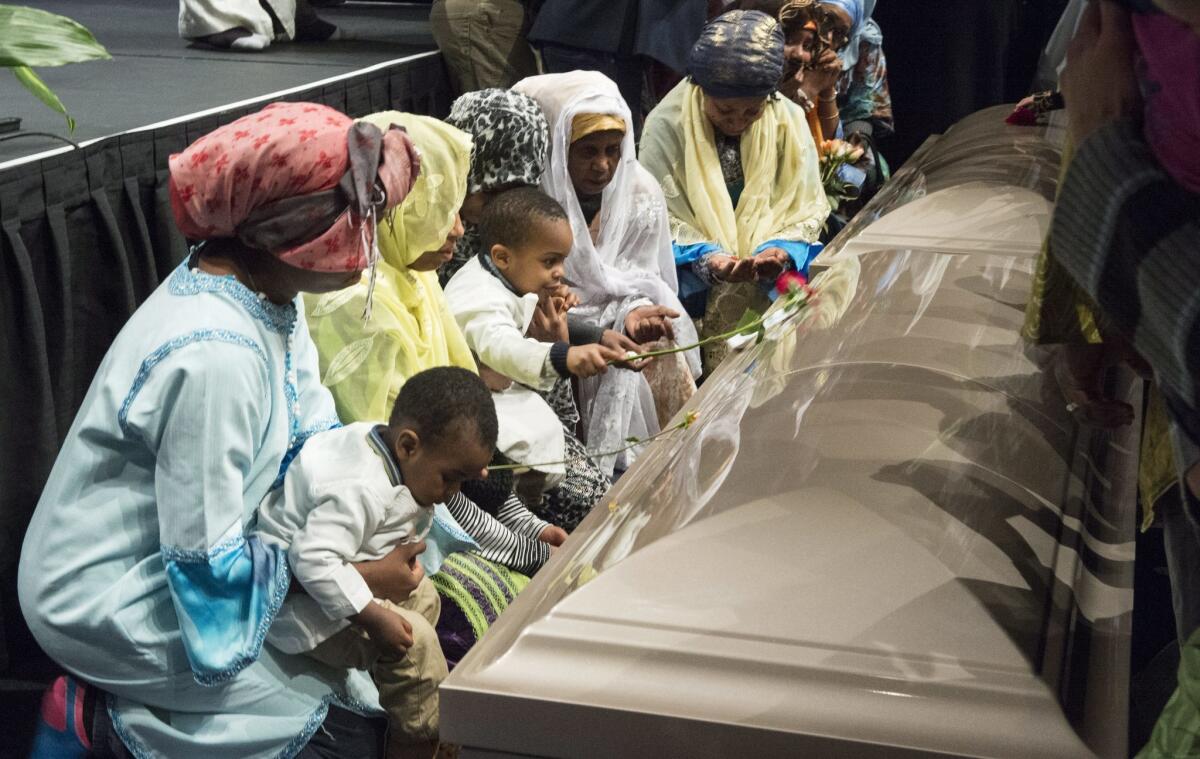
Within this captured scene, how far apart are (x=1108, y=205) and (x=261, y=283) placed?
3.67 feet

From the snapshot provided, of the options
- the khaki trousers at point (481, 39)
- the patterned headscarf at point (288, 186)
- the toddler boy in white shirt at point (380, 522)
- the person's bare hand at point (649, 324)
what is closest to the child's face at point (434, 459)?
the toddler boy in white shirt at point (380, 522)

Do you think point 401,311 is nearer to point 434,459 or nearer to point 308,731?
point 434,459

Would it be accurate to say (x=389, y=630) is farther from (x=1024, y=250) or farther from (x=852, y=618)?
(x=1024, y=250)

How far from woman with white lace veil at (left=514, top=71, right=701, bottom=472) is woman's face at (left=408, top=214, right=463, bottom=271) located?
0.64 metres

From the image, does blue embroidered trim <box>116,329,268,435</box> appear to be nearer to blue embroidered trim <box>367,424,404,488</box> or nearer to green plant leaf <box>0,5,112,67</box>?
blue embroidered trim <box>367,424,404,488</box>

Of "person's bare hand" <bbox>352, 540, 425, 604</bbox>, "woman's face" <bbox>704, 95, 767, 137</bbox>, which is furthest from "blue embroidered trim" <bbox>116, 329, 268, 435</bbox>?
"woman's face" <bbox>704, 95, 767, 137</bbox>

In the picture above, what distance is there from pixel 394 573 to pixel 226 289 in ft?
1.38

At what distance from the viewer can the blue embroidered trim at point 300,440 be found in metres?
1.74

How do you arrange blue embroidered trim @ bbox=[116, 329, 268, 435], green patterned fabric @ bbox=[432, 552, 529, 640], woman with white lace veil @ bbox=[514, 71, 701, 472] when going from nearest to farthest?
blue embroidered trim @ bbox=[116, 329, 268, 435]
green patterned fabric @ bbox=[432, 552, 529, 640]
woman with white lace veil @ bbox=[514, 71, 701, 472]

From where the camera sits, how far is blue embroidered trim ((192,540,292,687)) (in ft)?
5.09

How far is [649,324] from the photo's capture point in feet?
8.89

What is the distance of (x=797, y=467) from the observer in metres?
1.21

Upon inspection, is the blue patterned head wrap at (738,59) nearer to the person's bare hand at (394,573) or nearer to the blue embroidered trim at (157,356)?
the person's bare hand at (394,573)

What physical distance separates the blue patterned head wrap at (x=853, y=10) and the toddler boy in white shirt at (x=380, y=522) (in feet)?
10.1
